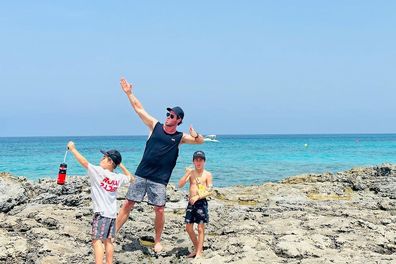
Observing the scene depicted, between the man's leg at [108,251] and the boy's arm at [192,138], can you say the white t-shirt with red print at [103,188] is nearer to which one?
the man's leg at [108,251]

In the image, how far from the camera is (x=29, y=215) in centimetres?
904

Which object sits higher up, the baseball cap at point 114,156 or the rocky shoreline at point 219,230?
the baseball cap at point 114,156

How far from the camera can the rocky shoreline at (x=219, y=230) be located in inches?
286

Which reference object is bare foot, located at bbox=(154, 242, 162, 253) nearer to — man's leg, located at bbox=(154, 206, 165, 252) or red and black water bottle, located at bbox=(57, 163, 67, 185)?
man's leg, located at bbox=(154, 206, 165, 252)

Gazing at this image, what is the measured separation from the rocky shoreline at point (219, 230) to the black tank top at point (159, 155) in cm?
118

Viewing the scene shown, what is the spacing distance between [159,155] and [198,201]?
0.87 metres

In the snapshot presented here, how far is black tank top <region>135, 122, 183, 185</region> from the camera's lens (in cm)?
744

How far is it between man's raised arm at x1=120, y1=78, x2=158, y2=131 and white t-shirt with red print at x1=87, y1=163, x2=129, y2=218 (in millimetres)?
1306

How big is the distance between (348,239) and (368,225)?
104cm

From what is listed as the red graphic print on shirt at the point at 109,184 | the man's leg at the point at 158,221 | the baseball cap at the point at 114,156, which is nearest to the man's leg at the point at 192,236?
the man's leg at the point at 158,221

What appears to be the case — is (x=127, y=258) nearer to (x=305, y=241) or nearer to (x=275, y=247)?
(x=275, y=247)

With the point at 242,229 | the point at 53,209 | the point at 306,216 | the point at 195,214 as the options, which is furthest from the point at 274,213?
the point at 53,209

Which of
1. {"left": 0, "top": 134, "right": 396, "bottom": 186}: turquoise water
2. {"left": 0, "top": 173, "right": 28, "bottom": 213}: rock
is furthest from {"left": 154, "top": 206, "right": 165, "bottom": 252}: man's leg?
{"left": 0, "top": 134, "right": 396, "bottom": 186}: turquoise water

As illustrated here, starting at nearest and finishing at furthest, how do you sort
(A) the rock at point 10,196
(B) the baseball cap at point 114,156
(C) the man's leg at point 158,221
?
(B) the baseball cap at point 114,156 < (C) the man's leg at point 158,221 < (A) the rock at point 10,196
